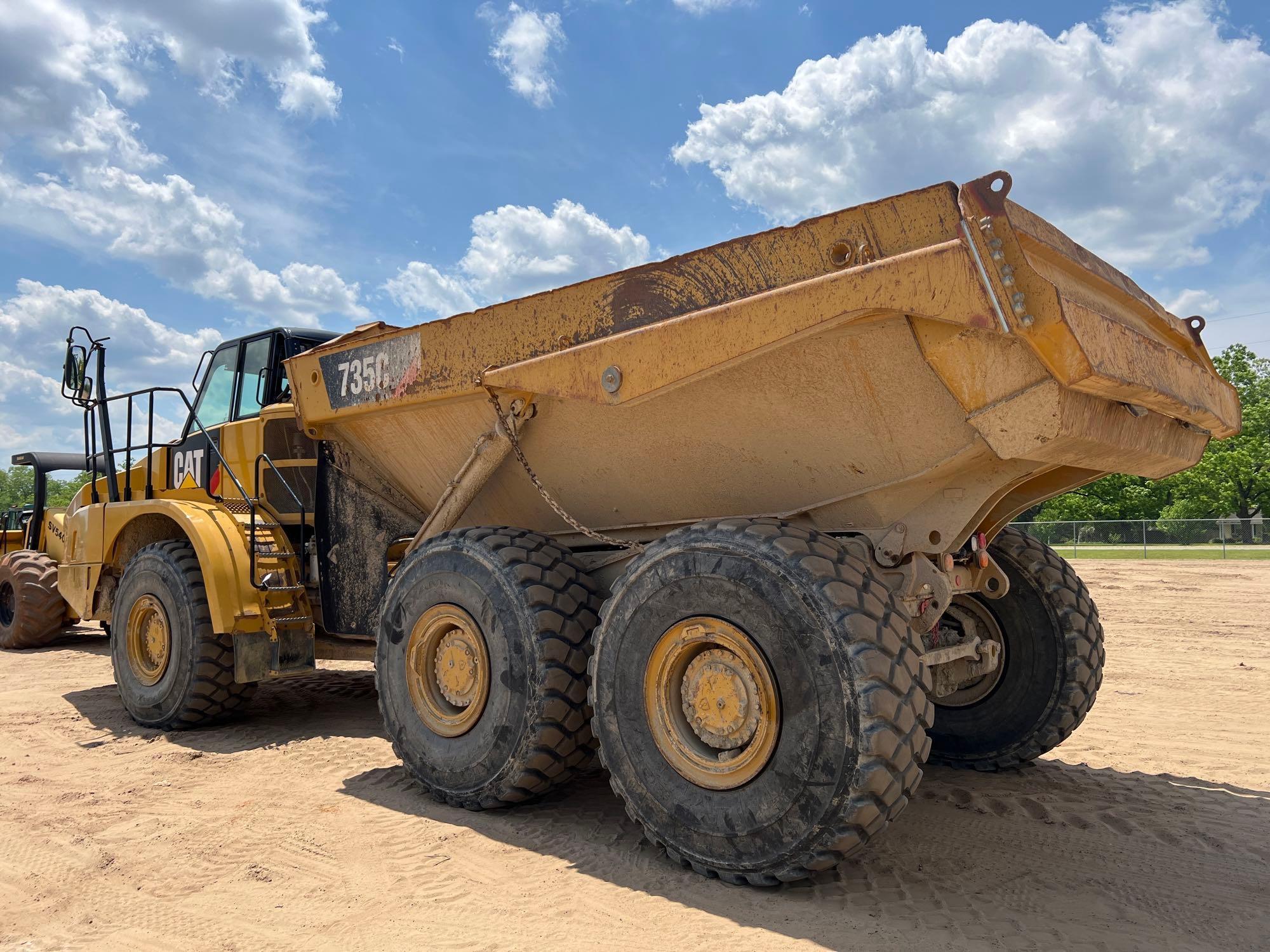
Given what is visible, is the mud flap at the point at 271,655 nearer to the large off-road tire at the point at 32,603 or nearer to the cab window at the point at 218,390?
the cab window at the point at 218,390

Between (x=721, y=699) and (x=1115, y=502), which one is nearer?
(x=721, y=699)

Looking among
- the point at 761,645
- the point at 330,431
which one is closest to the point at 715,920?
the point at 761,645

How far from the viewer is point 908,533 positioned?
378 cm

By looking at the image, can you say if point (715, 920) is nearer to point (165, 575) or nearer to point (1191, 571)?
point (165, 575)

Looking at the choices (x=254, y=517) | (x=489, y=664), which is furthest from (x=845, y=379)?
(x=254, y=517)

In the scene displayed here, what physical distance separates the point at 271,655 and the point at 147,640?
1212 millimetres

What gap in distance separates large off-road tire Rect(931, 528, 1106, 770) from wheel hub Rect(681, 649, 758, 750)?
2111mm

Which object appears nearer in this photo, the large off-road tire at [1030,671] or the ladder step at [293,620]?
the large off-road tire at [1030,671]

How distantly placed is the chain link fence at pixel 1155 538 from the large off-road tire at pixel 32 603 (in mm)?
24842

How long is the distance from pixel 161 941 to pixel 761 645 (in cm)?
222

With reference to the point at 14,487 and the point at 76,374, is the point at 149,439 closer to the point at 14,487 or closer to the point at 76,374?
the point at 76,374

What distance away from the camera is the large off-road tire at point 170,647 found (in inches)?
229

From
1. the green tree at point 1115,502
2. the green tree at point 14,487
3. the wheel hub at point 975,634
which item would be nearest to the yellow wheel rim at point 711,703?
the wheel hub at point 975,634

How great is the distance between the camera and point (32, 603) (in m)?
10.5
